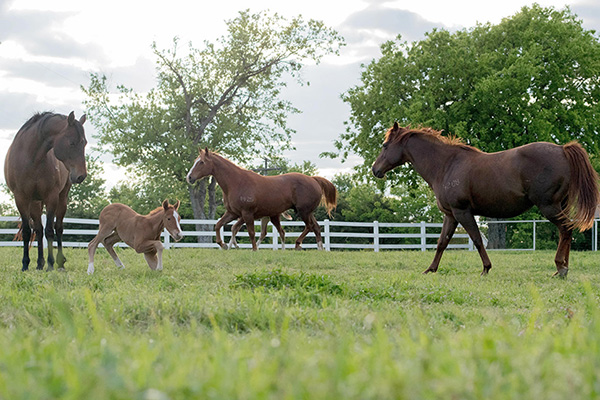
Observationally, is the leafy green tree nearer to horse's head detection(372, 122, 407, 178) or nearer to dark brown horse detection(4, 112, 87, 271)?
horse's head detection(372, 122, 407, 178)

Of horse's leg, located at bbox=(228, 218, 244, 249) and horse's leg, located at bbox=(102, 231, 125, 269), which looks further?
horse's leg, located at bbox=(228, 218, 244, 249)

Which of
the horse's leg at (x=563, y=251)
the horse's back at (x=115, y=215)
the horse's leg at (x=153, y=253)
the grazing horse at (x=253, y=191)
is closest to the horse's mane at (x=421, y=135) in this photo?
the horse's leg at (x=563, y=251)

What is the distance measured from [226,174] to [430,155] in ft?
23.0

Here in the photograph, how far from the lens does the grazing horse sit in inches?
615

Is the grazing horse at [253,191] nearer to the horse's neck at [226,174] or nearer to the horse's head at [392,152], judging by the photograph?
the horse's neck at [226,174]

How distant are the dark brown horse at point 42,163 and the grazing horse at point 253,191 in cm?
596

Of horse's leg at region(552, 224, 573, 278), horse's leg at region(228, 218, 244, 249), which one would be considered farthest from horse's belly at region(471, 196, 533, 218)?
horse's leg at region(228, 218, 244, 249)

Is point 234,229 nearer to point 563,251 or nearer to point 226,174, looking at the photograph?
point 226,174

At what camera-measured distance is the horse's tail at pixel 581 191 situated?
8438 mm

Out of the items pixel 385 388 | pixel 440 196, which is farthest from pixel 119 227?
pixel 385 388

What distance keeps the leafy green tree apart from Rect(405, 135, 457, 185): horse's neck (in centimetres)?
1532

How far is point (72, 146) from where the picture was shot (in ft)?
27.7

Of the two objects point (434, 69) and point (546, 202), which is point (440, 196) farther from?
point (434, 69)

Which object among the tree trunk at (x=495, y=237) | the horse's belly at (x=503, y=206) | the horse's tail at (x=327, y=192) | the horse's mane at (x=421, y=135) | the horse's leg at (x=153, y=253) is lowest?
the tree trunk at (x=495, y=237)
